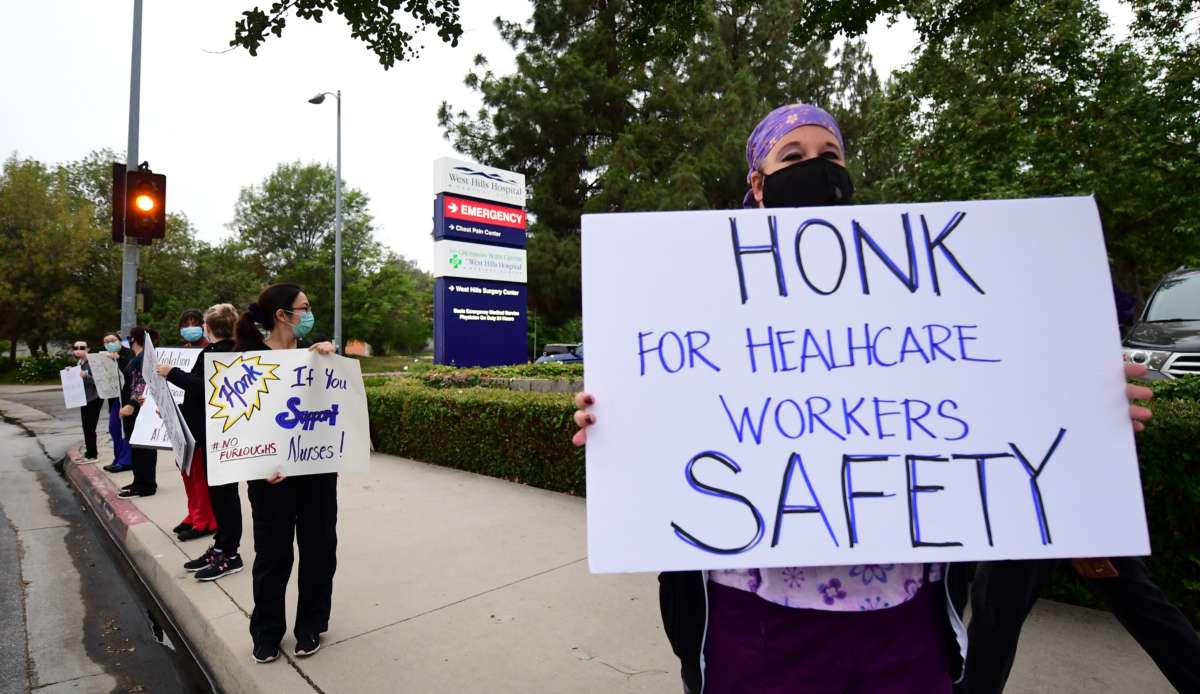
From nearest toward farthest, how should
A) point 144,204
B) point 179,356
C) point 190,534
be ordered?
point 190,534 < point 179,356 < point 144,204

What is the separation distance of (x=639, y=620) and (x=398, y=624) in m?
1.28

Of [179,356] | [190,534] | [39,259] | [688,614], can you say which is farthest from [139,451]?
[39,259]

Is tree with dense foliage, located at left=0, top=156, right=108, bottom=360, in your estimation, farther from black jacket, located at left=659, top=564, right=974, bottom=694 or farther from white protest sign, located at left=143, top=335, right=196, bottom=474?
black jacket, located at left=659, top=564, right=974, bottom=694

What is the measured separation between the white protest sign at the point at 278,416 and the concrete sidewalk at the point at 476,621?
90cm

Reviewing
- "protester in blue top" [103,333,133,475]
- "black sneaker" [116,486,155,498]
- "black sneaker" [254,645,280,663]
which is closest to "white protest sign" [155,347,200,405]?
"black sneaker" [116,486,155,498]

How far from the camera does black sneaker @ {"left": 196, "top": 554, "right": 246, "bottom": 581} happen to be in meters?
3.96

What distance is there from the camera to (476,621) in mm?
3295

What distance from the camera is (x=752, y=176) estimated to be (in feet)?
5.24

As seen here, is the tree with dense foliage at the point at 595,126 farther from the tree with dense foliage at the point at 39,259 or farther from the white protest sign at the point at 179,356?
the tree with dense foliage at the point at 39,259

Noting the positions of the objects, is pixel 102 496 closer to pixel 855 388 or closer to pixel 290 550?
pixel 290 550

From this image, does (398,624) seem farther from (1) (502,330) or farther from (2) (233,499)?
(1) (502,330)

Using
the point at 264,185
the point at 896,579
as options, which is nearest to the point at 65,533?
the point at 896,579

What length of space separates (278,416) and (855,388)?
277 centimetres

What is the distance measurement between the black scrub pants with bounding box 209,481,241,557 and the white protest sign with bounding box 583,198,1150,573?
382cm
